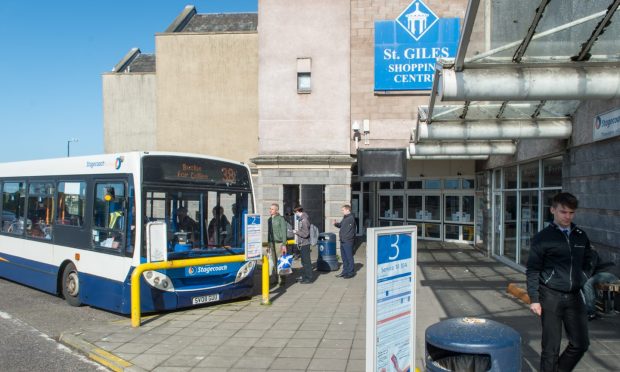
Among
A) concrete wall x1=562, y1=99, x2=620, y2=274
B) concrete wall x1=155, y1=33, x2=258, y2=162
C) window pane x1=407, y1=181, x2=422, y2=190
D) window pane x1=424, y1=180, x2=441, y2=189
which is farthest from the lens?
window pane x1=407, y1=181, x2=422, y2=190

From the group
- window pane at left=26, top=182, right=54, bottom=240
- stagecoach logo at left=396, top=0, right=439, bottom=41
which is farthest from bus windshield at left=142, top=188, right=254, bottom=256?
stagecoach logo at left=396, top=0, right=439, bottom=41

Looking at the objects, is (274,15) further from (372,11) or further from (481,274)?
(481,274)

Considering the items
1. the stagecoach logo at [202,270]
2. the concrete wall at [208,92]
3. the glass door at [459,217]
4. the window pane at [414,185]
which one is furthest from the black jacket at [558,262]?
the window pane at [414,185]

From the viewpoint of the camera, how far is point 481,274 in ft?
44.5

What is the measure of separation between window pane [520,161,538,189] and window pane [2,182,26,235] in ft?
37.9

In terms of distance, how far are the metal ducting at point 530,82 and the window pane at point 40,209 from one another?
806cm

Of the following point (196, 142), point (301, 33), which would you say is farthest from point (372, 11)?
point (196, 142)

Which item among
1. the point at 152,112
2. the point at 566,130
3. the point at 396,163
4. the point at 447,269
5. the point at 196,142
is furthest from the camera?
the point at 152,112

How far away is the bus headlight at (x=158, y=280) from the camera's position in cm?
821

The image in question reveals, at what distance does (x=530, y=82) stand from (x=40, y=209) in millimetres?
9456

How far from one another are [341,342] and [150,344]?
8.13 ft

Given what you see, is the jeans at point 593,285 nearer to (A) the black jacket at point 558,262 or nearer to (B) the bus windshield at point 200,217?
(A) the black jacket at point 558,262

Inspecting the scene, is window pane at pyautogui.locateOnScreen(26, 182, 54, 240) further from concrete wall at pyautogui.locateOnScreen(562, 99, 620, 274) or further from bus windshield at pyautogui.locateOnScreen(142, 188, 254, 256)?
concrete wall at pyautogui.locateOnScreen(562, 99, 620, 274)

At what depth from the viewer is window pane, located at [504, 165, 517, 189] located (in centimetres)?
1485
